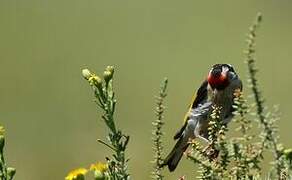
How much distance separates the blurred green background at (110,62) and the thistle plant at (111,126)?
11.9 metres

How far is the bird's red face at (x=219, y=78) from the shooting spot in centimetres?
478

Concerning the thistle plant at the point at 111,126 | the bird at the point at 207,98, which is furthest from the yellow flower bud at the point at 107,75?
the bird at the point at 207,98

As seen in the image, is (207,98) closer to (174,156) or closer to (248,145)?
(174,156)

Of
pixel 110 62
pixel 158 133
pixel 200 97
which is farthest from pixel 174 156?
pixel 110 62

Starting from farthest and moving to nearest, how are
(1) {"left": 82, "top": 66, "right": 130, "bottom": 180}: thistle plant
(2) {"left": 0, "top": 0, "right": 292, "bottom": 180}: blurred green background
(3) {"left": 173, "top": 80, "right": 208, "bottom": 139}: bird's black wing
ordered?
1. (2) {"left": 0, "top": 0, "right": 292, "bottom": 180}: blurred green background
2. (3) {"left": 173, "top": 80, "right": 208, "bottom": 139}: bird's black wing
3. (1) {"left": 82, "top": 66, "right": 130, "bottom": 180}: thistle plant

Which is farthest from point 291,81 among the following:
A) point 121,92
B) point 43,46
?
point 43,46

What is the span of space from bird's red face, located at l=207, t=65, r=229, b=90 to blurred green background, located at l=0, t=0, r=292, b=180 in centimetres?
963

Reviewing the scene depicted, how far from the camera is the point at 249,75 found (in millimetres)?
2092

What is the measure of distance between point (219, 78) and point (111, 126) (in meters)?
2.34

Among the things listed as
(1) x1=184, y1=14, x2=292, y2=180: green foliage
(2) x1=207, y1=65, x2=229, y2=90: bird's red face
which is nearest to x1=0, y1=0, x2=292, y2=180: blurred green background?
(2) x1=207, y1=65, x2=229, y2=90: bird's red face

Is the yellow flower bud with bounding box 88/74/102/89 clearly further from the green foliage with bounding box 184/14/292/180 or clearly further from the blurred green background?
the blurred green background

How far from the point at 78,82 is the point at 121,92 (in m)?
1.84

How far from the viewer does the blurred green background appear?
23.9m

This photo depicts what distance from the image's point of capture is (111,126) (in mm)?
2557
